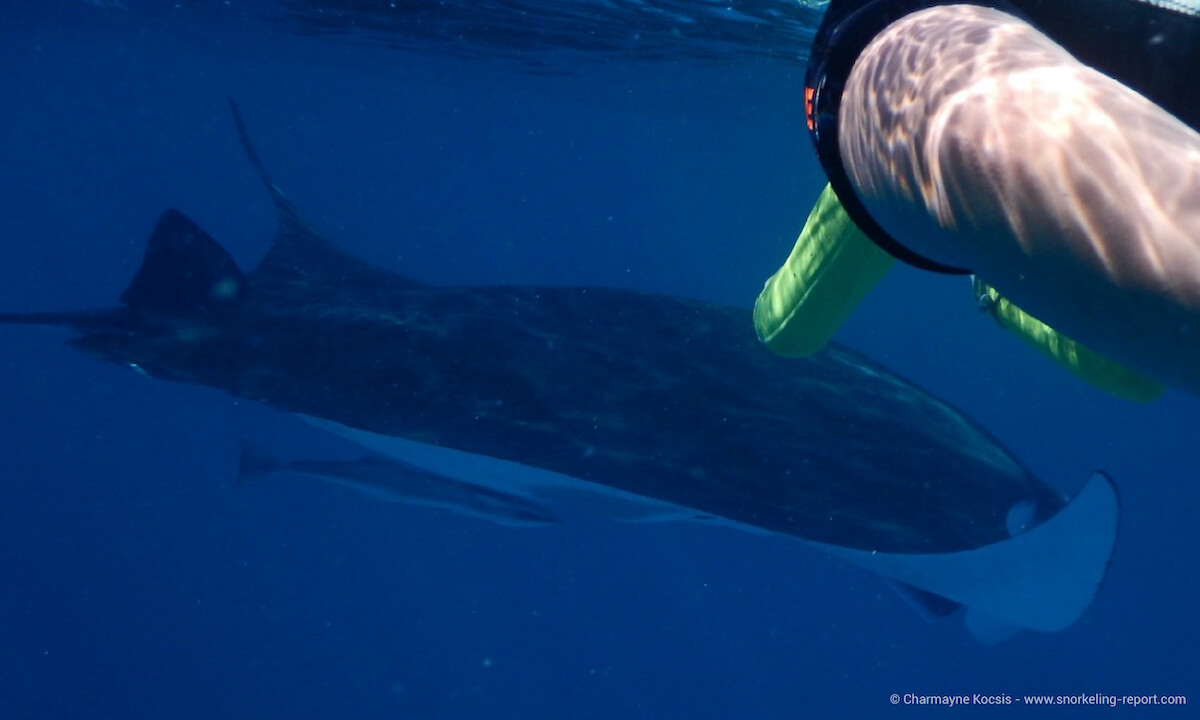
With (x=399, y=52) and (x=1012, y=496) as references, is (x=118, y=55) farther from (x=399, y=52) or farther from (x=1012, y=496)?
(x=1012, y=496)

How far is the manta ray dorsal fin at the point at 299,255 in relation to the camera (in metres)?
9.03

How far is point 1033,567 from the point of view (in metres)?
5.14

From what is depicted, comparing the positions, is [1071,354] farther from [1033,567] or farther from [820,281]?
[1033,567]

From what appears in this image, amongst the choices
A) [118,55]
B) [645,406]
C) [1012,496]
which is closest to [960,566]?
[1012,496]

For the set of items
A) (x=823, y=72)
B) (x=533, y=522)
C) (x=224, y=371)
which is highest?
(x=823, y=72)

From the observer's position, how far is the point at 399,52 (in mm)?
25469

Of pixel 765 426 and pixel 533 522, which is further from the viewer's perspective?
pixel 533 522

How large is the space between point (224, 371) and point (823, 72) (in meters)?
6.57

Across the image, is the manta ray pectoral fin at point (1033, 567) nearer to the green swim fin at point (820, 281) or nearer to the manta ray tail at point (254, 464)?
the green swim fin at point (820, 281)

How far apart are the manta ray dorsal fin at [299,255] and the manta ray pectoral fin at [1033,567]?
6.33 metres

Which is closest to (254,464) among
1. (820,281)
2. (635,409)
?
(635,409)

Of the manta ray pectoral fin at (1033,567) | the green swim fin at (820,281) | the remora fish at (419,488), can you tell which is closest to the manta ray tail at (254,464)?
the remora fish at (419,488)

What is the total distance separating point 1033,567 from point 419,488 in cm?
574

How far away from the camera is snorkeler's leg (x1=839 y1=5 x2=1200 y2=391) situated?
0.92m
